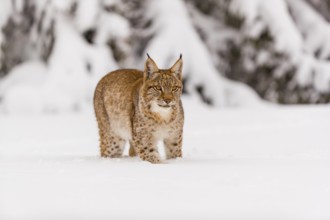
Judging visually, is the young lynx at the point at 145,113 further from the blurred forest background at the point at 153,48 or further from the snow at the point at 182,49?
the snow at the point at 182,49

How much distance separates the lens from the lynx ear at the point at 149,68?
524 centimetres

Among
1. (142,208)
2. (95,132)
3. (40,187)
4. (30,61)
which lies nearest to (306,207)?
(142,208)

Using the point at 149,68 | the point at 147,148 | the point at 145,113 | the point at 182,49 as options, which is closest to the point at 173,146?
the point at 147,148

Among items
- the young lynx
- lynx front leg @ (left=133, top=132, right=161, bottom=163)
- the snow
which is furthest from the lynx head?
the snow

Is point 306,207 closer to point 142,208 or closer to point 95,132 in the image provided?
point 142,208

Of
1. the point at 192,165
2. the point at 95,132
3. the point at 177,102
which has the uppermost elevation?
the point at 177,102

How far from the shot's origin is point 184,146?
7.54 meters

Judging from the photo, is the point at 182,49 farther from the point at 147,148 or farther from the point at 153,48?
the point at 147,148

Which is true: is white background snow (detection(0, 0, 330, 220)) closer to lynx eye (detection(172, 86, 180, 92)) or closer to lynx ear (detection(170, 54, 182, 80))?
lynx eye (detection(172, 86, 180, 92))

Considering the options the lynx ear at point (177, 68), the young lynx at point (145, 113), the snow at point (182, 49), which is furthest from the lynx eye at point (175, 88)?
the snow at point (182, 49)

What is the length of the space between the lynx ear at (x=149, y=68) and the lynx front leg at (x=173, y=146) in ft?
1.61

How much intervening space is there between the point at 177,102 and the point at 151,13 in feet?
23.1

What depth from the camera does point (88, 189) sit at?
4121mm

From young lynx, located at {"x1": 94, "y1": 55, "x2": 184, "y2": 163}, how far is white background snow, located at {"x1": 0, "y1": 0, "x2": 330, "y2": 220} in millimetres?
174
